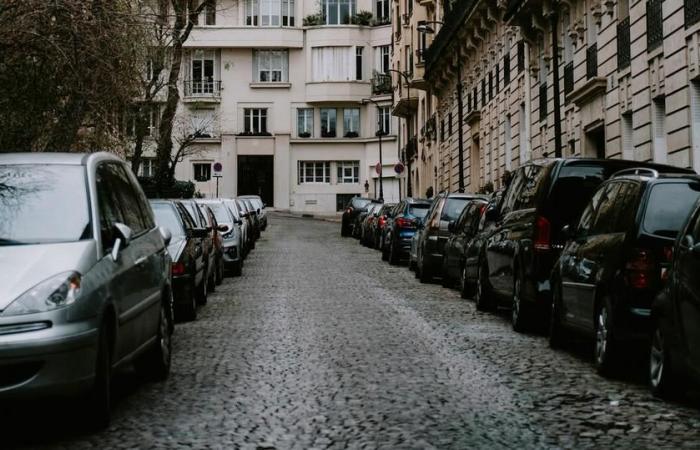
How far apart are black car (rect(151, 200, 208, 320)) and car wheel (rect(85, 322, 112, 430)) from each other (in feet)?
20.1

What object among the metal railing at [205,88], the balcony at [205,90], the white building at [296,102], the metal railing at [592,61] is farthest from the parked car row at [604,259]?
the metal railing at [205,88]

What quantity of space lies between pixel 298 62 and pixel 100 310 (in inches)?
2710

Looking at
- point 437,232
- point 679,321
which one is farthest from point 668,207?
point 437,232

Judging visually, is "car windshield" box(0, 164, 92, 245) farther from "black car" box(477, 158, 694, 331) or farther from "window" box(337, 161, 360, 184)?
"window" box(337, 161, 360, 184)

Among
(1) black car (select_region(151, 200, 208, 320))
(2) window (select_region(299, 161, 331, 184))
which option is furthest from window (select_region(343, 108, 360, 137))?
(1) black car (select_region(151, 200, 208, 320))

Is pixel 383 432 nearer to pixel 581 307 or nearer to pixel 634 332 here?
Result: pixel 634 332

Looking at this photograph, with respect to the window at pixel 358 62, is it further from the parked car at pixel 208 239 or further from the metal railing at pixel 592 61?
the parked car at pixel 208 239

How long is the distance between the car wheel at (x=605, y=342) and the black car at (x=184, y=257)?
17.8ft

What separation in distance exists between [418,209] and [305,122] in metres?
48.1

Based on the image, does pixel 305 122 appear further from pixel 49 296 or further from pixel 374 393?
pixel 49 296

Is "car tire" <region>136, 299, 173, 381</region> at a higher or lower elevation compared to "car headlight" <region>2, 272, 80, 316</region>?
lower

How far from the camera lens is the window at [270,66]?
75.2 metres

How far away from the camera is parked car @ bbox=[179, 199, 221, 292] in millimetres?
18188

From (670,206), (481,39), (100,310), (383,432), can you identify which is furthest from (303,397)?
(481,39)
